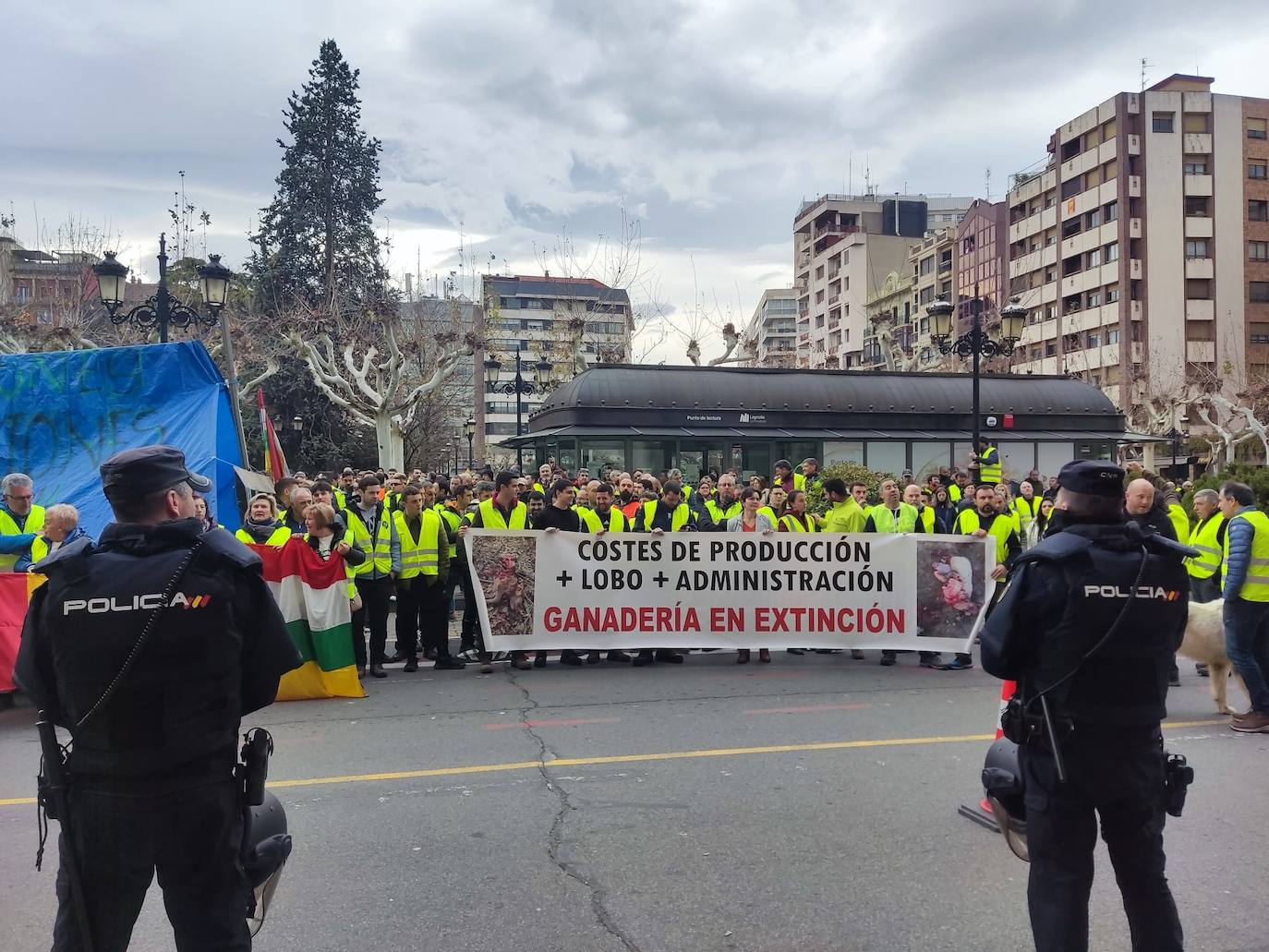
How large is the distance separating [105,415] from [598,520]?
18.9 ft

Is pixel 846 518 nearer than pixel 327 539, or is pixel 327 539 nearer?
pixel 327 539

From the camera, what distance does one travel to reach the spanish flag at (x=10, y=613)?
784 cm

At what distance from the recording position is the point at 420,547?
979cm

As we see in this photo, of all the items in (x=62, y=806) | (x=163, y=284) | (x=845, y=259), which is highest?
(x=845, y=259)

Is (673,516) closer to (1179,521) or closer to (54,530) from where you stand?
(1179,521)

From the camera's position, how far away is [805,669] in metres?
9.57

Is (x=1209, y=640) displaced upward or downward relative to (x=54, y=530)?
downward

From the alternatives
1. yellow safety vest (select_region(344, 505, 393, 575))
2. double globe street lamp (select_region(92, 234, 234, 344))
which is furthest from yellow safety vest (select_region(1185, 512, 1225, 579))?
double globe street lamp (select_region(92, 234, 234, 344))

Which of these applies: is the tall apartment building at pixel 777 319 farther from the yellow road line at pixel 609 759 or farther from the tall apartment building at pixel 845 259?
the yellow road line at pixel 609 759

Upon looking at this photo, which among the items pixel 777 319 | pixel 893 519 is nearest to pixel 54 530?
pixel 893 519

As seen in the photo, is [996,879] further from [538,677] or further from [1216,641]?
[538,677]

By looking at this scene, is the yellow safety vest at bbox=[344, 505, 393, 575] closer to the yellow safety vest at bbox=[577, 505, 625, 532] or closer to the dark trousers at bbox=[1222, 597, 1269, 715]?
the yellow safety vest at bbox=[577, 505, 625, 532]

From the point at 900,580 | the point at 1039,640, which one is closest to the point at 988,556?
the point at 900,580

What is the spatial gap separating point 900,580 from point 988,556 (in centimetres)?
90
